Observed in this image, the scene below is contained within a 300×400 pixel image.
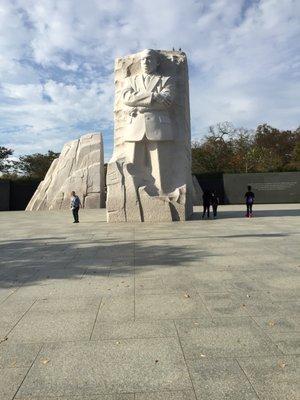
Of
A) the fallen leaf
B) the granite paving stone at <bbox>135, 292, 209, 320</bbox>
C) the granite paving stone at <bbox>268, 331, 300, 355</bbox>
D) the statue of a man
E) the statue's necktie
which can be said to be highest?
the statue's necktie

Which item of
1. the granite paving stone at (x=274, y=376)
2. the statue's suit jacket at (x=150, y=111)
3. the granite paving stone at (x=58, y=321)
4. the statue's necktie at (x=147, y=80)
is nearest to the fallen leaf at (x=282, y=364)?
the granite paving stone at (x=274, y=376)

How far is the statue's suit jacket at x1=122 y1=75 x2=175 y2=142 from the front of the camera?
15.4 metres

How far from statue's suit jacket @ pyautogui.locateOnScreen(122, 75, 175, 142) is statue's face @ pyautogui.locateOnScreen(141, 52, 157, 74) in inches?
11.6

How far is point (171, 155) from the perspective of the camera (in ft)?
53.3

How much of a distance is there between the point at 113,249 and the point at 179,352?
575 cm

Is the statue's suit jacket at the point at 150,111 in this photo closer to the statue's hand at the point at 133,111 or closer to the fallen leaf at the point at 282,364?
the statue's hand at the point at 133,111

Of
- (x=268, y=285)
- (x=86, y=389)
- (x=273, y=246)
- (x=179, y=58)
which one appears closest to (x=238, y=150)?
(x=179, y=58)

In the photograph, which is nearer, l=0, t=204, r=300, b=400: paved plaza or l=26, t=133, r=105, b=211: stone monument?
l=0, t=204, r=300, b=400: paved plaza

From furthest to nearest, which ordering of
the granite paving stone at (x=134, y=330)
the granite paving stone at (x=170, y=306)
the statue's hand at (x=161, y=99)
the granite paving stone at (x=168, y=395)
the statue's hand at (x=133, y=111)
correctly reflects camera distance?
the statue's hand at (x=133, y=111) → the statue's hand at (x=161, y=99) → the granite paving stone at (x=170, y=306) → the granite paving stone at (x=134, y=330) → the granite paving stone at (x=168, y=395)

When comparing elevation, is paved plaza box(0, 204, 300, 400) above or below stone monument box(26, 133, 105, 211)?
below

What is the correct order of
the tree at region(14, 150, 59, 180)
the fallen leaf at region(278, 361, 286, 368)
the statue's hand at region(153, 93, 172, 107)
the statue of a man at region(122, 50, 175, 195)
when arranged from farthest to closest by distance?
1. the tree at region(14, 150, 59, 180)
2. the statue of a man at region(122, 50, 175, 195)
3. the statue's hand at region(153, 93, 172, 107)
4. the fallen leaf at region(278, 361, 286, 368)

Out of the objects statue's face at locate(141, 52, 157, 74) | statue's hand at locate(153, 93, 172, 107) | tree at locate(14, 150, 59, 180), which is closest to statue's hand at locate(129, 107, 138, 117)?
statue's hand at locate(153, 93, 172, 107)

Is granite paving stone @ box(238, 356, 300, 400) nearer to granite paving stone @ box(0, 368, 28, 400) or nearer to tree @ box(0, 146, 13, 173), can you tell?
granite paving stone @ box(0, 368, 28, 400)

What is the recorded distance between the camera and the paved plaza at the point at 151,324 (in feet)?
10.4
